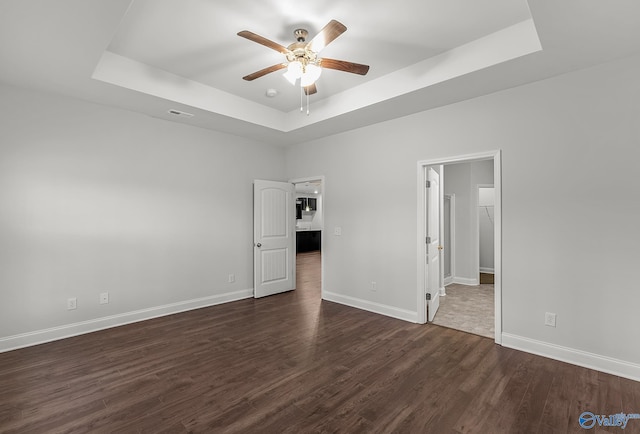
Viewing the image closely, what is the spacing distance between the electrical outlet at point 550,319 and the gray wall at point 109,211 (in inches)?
164

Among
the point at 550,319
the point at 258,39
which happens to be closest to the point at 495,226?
the point at 550,319

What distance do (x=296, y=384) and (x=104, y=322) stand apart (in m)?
2.78

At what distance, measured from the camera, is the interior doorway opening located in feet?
20.3

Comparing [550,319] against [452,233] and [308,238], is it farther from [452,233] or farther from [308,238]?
[308,238]

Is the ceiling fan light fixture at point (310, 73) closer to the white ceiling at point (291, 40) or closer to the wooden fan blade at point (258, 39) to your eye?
the wooden fan blade at point (258, 39)

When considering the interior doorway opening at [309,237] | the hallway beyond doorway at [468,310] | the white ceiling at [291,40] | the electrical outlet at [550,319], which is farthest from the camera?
the interior doorway opening at [309,237]

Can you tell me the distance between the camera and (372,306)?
4473 millimetres

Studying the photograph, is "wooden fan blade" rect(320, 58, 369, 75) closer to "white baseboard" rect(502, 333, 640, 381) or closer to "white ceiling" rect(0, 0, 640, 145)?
"white ceiling" rect(0, 0, 640, 145)

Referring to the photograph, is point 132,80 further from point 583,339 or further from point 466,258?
point 466,258

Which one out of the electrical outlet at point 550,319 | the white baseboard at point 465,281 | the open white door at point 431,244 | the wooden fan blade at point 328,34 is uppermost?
the wooden fan blade at point 328,34

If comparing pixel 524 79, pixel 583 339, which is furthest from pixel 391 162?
pixel 583 339

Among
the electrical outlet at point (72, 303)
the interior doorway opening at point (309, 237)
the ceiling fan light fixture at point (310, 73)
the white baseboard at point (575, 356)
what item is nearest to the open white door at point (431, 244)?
the white baseboard at point (575, 356)

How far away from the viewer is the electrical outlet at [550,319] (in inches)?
117

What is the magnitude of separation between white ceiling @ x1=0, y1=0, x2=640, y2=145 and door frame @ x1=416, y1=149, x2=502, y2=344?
0.70 meters
